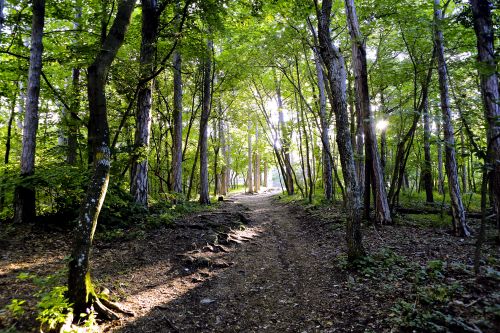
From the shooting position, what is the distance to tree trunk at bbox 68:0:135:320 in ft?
13.2

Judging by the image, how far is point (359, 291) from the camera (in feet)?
16.2

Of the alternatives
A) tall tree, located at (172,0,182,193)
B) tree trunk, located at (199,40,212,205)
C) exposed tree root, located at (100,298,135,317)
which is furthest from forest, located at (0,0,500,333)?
tree trunk, located at (199,40,212,205)

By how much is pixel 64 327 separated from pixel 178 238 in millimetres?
4380

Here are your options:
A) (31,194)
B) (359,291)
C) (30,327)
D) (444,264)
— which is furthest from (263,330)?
(31,194)

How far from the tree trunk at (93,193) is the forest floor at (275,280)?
0.54 m

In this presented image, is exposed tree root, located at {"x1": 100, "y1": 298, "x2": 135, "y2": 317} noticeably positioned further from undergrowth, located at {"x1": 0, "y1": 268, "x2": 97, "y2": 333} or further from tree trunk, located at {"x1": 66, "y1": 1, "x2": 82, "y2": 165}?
tree trunk, located at {"x1": 66, "y1": 1, "x2": 82, "y2": 165}

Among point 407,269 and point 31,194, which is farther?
point 31,194

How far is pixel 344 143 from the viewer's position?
631cm

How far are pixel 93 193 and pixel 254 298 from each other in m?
3.34

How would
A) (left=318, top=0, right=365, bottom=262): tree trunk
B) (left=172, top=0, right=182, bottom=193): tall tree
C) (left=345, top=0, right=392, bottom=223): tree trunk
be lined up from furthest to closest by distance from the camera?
(left=172, top=0, right=182, bottom=193): tall tree, (left=345, top=0, right=392, bottom=223): tree trunk, (left=318, top=0, right=365, bottom=262): tree trunk

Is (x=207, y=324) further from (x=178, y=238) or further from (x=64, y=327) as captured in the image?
(x=178, y=238)

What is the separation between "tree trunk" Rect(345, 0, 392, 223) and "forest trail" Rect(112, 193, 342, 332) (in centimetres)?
297

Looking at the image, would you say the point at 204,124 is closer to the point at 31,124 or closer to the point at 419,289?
the point at 31,124

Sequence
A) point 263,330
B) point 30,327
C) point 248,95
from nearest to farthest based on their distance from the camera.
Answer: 1. point 30,327
2. point 263,330
3. point 248,95
